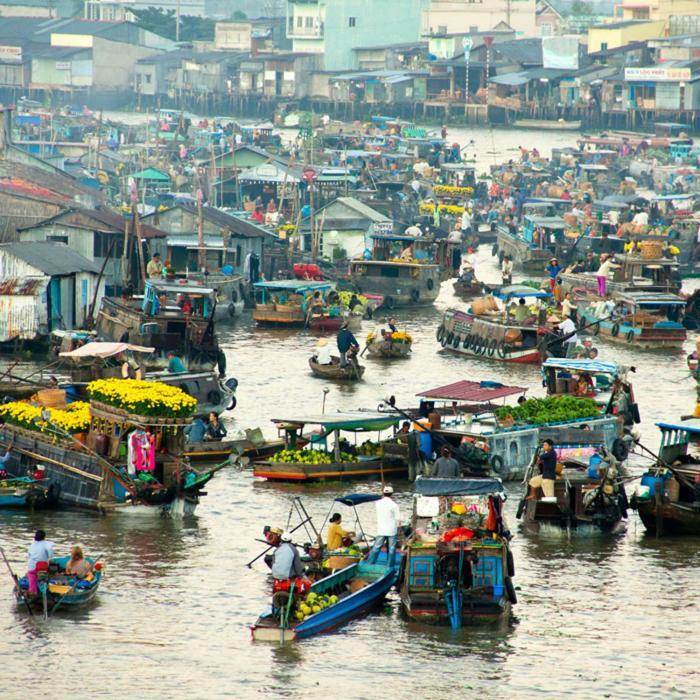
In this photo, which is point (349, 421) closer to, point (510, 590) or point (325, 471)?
point (325, 471)

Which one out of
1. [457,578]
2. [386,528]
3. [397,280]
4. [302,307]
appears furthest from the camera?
[397,280]

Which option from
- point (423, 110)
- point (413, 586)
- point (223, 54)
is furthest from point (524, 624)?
point (223, 54)

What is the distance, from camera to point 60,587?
2544 cm

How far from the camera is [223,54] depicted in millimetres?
140625

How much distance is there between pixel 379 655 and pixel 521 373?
2333cm

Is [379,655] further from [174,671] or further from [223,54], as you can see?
[223,54]

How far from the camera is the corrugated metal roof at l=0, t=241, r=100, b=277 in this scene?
49781 mm

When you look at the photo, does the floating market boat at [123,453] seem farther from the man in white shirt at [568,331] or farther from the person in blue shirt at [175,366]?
the man in white shirt at [568,331]

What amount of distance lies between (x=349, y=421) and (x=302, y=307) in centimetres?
2140

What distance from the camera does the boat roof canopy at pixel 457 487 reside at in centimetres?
2652

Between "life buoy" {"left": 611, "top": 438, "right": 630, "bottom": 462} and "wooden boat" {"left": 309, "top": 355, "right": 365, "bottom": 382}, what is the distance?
1193 cm

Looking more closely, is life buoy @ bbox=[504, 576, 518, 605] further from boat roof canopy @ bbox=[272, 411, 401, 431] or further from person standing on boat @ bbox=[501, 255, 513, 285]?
person standing on boat @ bbox=[501, 255, 513, 285]

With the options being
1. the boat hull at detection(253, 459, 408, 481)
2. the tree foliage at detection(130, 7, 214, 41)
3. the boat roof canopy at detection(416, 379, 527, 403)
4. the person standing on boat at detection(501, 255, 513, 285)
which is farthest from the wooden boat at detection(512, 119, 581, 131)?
the boat hull at detection(253, 459, 408, 481)

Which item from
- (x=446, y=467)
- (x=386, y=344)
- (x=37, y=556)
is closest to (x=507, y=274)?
(x=386, y=344)
